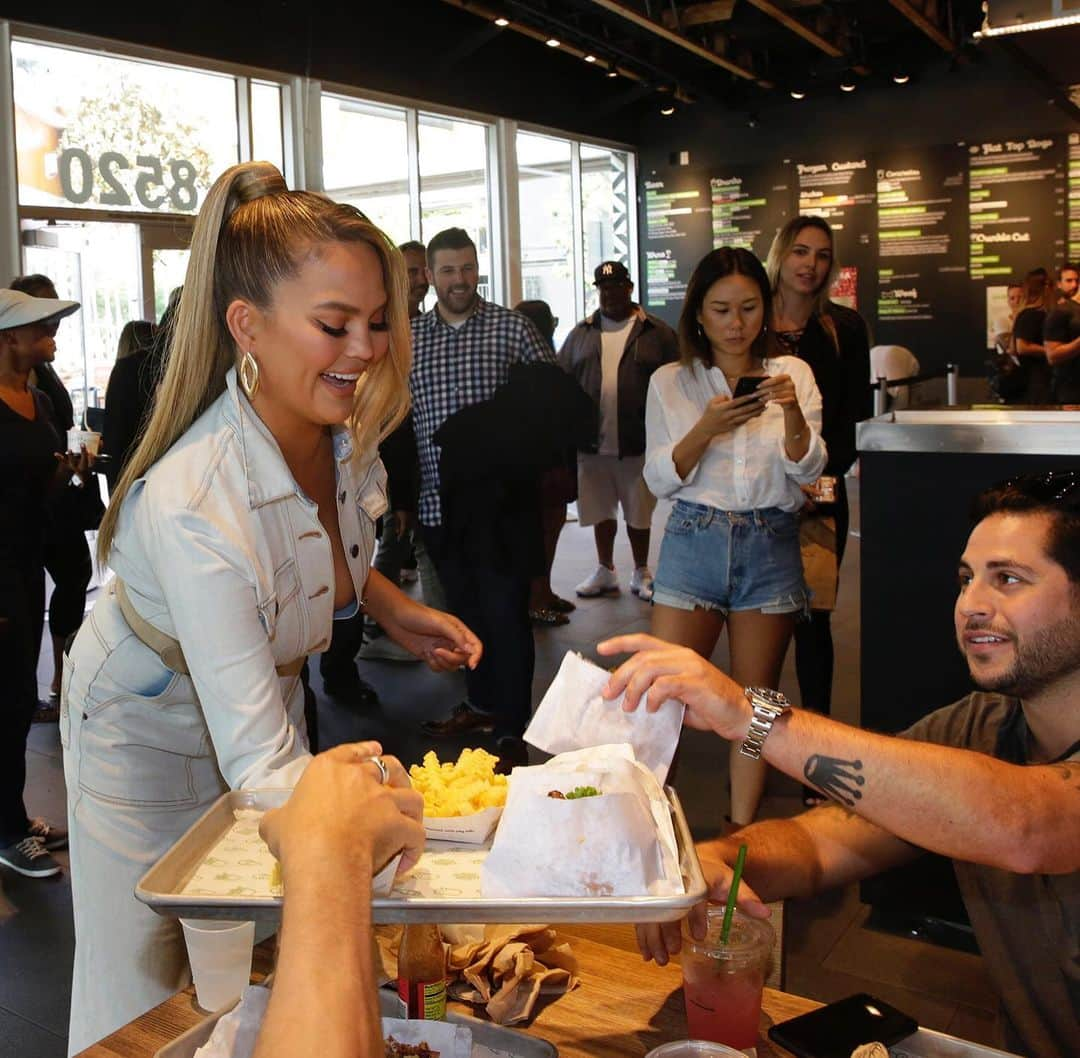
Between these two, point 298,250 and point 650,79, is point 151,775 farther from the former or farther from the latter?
point 650,79

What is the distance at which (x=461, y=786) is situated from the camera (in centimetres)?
136

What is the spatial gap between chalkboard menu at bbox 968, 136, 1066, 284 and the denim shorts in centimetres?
857

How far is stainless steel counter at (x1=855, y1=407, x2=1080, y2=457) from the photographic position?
287cm

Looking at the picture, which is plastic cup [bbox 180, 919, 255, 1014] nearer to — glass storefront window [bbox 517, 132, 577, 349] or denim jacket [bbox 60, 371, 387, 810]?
denim jacket [bbox 60, 371, 387, 810]

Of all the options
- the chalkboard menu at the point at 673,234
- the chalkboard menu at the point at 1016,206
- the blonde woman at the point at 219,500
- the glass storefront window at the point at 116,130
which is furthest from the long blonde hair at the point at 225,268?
the chalkboard menu at the point at 673,234

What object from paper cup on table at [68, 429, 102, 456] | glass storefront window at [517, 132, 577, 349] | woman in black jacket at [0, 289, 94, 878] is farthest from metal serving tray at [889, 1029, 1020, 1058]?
glass storefront window at [517, 132, 577, 349]

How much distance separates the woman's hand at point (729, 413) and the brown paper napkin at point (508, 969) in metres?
1.99

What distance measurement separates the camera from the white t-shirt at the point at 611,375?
22.6ft

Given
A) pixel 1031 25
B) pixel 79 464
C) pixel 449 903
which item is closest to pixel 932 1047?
pixel 449 903

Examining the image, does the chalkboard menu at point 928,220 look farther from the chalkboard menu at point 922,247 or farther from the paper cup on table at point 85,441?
the paper cup on table at point 85,441

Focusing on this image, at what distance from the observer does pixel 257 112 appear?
811 centimetres

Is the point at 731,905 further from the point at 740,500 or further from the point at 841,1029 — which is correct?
the point at 740,500

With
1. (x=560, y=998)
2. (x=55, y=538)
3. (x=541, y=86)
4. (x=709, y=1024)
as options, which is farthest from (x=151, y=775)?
(x=541, y=86)

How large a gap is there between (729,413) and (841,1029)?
7.11ft
